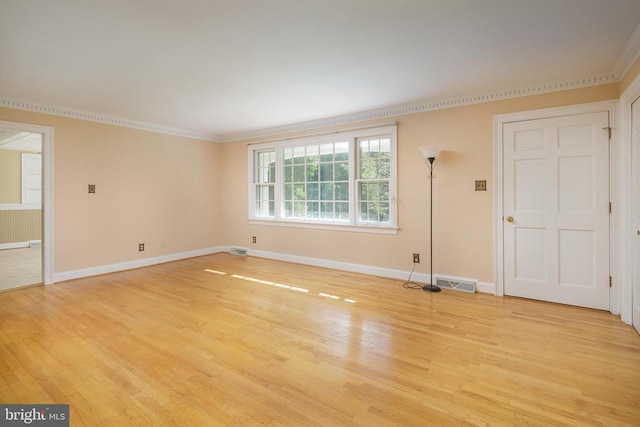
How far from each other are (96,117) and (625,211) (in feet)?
22.4

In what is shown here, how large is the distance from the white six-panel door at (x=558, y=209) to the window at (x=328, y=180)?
1.54 meters

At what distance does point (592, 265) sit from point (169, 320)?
452cm

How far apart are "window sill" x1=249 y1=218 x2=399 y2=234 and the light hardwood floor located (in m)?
1.05

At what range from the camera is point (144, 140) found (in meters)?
5.52

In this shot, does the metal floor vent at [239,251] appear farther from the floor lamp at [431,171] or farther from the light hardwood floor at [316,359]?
the floor lamp at [431,171]

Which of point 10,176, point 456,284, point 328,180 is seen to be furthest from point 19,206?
point 456,284

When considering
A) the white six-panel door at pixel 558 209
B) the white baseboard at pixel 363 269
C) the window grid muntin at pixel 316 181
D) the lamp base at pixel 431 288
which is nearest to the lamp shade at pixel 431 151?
the white six-panel door at pixel 558 209

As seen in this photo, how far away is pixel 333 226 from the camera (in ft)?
17.5

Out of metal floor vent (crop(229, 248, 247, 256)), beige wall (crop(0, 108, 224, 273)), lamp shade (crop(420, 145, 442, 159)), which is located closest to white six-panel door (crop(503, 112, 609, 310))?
lamp shade (crop(420, 145, 442, 159))

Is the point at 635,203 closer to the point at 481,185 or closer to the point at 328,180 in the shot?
the point at 481,185

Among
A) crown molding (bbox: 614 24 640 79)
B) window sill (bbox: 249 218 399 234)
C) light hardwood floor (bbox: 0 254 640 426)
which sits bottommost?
light hardwood floor (bbox: 0 254 640 426)

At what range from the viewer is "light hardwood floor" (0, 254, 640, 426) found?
1.84m

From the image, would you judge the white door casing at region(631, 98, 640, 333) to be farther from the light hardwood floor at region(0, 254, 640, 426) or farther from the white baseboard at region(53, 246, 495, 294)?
the white baseboard at region(53, 246, 495, 294)

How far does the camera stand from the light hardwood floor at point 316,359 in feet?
6.03
